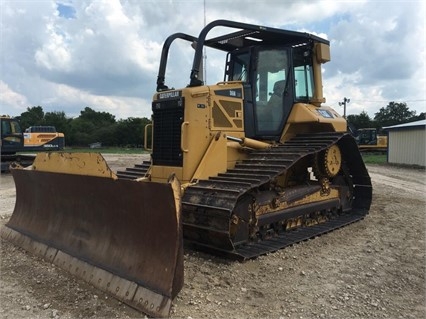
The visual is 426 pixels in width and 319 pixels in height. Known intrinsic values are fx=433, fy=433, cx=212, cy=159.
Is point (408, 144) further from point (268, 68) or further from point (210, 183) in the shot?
point (210, 183)


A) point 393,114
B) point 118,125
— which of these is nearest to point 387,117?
point 393,114

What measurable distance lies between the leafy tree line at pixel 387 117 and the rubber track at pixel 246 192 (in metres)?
69.5

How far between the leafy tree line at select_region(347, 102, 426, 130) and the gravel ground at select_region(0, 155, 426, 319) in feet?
232

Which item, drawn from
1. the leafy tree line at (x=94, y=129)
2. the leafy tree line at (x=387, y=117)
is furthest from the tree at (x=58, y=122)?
the leafy tree line at (x=387, y=117)

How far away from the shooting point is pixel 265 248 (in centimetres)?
586

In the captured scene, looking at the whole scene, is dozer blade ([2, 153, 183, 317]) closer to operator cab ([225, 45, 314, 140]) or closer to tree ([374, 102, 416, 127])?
operator cab ([225, 45, 314, 140])

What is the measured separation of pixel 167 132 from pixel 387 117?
258ft

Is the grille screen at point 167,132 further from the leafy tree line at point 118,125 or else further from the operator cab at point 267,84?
the leafy tree line at point 118,125

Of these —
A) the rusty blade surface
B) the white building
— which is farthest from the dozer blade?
the white building

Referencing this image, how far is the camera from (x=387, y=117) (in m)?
77.9

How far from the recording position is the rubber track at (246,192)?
17.5 ft

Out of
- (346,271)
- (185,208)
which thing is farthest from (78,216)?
(346,271)

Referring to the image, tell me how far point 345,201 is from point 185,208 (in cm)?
423

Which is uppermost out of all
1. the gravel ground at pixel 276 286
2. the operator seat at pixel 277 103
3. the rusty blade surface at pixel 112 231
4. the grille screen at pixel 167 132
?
the operator seat at pixel 277 103
